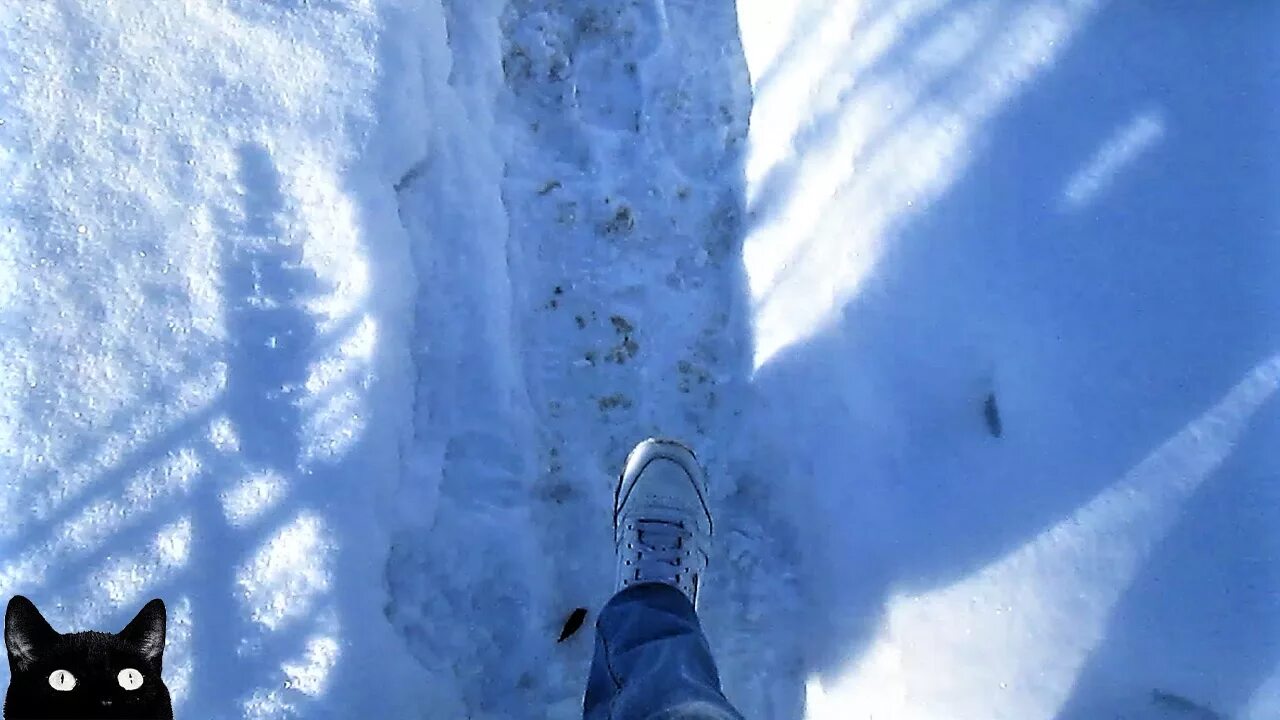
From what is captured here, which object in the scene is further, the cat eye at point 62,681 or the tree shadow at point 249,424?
the tree shadow at point 249,424

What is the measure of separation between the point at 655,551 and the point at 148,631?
0.78 meters

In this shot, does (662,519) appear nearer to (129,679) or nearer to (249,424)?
(249,424)

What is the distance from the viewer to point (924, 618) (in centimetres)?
131

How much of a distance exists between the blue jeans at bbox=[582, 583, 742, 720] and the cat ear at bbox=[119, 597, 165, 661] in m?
0.61

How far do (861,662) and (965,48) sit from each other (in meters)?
1.03

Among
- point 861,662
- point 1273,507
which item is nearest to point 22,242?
point 861,662

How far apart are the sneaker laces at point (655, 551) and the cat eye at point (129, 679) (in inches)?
29.6

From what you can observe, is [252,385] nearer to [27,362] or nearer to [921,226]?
[27,362]

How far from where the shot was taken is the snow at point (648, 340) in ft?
3.71

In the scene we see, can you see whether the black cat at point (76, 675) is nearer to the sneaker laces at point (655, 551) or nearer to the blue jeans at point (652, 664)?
the blue jeans at point (652, 664)

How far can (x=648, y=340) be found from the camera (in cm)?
159

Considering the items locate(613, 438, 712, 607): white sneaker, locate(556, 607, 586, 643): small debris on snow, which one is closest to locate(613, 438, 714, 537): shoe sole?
locate(613, 438, 712, 607): white sneaker

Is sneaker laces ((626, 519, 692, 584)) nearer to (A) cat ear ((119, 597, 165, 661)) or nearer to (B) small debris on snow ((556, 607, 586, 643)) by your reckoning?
(B) small debris on snow ((556, 607, 586, 643))

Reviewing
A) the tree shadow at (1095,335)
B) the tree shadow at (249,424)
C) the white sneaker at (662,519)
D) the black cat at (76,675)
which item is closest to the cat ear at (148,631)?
the black cat at (76,675)
